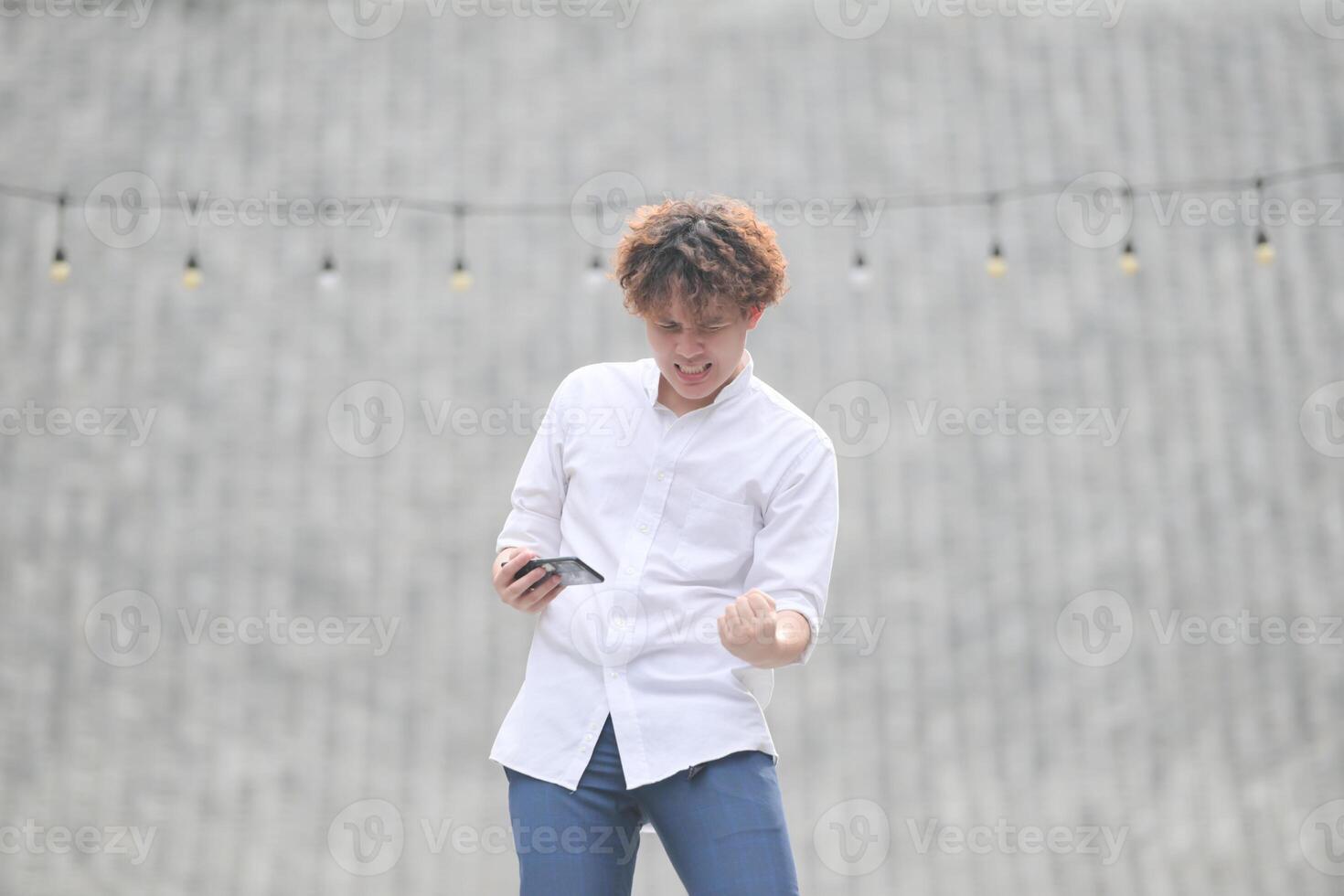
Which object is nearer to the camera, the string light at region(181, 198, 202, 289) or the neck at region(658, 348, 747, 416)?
the neck at region(658, 348, 747, 416)

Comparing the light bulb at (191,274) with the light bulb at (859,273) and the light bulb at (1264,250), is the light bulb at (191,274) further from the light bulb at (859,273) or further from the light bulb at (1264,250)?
the light bulb at (1264,250)

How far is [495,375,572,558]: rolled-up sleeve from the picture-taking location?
151 centimetres

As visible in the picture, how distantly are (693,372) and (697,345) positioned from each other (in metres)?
0.04

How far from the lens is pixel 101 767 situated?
148 inches

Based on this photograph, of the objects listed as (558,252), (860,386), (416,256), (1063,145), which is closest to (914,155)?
(1063,145)

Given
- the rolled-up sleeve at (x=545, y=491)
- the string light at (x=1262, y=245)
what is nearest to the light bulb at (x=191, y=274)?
the rolled-up sleeve at (x=545, y=491)

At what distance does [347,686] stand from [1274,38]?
12.3 ft

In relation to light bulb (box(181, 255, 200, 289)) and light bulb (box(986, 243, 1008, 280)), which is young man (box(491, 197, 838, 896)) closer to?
light bulb (box(986, 243, 1008, 280))

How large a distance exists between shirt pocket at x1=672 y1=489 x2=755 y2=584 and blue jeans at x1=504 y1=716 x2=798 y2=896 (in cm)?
20

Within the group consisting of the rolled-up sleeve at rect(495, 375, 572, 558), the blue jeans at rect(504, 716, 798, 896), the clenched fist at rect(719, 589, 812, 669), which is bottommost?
the blue jeans at rect(504, 716, 798, 896)

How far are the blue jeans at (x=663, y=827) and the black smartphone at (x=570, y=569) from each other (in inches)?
6.3

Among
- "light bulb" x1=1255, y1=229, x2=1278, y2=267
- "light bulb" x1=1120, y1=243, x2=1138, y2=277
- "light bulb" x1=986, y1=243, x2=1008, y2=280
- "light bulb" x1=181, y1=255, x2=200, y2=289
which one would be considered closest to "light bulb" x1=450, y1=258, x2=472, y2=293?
"light bulb" x1=181, y1=255, x2=200, y2=289

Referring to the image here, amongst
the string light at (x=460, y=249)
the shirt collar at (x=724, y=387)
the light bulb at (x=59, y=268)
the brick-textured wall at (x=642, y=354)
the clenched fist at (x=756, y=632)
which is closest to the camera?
the clenched fist at (x=756, y=632)

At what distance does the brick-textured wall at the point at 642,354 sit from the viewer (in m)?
3.74
